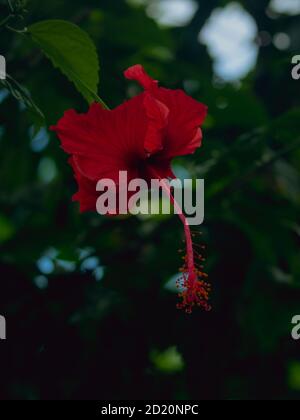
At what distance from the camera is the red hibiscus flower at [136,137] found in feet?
3.59

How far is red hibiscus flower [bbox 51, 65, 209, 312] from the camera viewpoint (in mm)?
1096

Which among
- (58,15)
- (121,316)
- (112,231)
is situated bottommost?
(121,316)

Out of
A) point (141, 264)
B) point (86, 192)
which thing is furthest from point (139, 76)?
point (141, 264)

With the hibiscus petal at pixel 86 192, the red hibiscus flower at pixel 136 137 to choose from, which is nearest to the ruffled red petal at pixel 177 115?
the red hibiscus flower at pixel 136 137

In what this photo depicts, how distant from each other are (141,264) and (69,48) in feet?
3.66

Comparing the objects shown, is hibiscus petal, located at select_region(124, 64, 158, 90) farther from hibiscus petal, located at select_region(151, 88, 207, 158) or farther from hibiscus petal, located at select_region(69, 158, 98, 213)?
hibiscus petal, located at select_region(69, 158, 98, 213)

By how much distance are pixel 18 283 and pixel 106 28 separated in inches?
38.8

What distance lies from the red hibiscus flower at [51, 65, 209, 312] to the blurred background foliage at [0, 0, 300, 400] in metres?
0.69

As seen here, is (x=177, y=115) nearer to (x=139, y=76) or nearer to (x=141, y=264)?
(x=139, y=76)

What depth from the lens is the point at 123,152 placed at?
46.1 inches

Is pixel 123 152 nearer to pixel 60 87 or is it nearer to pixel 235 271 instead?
pixel 60 87

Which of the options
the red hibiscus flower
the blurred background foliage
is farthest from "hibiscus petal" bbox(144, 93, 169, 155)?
the blurred background foliage

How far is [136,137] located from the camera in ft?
3.78
